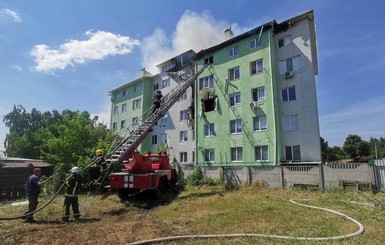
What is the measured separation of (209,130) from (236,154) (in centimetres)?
428

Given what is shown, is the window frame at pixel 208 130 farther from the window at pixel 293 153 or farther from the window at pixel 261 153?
the window at pixel 293 153

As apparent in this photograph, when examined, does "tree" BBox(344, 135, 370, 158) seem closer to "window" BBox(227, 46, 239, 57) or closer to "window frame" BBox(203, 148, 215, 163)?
"window frame" BBox(203, 148, 215, 163)

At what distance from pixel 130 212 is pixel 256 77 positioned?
58.7ft

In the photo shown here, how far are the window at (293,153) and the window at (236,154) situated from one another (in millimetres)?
4400

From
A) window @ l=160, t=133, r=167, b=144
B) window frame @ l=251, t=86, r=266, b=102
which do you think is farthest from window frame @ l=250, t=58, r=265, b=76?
window @ l=160, t=133, r=167, b=144

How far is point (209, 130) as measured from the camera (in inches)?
1063

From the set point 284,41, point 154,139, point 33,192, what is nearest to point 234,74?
point 284,41

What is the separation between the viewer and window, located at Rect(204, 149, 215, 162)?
26.2 meters

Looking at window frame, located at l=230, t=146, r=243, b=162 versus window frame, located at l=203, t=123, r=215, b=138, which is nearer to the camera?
window frame, located at l=230, t=146, r=243, b=162

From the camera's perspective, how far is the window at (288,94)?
21.7 metres

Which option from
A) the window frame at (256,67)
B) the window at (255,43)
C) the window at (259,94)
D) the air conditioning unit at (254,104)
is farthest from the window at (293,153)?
the window at (255,43)

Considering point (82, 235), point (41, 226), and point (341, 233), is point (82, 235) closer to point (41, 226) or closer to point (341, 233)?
point (41, 226)

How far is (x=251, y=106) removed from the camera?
23.5 metres

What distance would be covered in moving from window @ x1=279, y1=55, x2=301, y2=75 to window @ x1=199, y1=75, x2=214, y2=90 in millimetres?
7822
